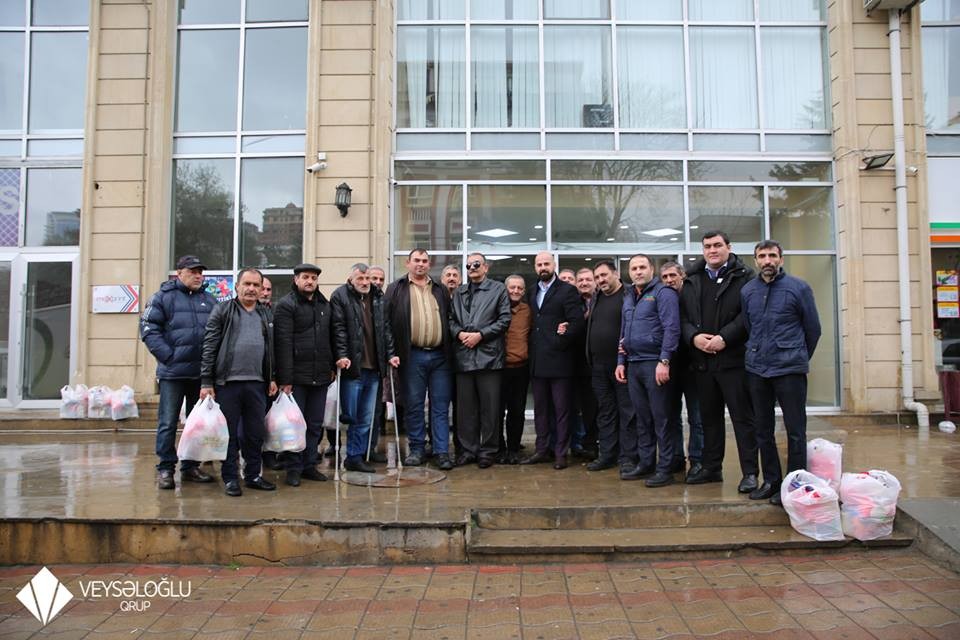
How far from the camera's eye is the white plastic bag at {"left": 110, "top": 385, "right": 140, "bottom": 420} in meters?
8.79

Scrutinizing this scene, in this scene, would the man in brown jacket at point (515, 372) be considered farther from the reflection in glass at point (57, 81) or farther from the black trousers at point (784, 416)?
the reflection in glass at point (57, 81)

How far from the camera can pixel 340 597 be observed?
3.83 meters

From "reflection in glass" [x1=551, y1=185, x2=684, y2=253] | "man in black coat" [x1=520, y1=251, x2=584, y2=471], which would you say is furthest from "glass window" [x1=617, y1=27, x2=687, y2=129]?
"man in black coat" [x1=520, y1=251, x2=584, y2=471]

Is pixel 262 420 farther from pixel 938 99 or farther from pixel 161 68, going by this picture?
pixel 938 99

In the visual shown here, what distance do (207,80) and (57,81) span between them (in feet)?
7.95

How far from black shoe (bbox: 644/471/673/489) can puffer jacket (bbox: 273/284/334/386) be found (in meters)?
2.99

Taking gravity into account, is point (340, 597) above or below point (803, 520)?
below

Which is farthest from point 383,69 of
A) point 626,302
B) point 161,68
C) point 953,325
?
point 953,325

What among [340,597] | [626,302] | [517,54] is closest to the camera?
[340,597]

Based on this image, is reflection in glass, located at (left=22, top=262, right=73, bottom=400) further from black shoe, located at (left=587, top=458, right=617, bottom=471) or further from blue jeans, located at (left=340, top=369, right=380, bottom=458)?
black shoe, located at (left=587, top=458, right=617, bottom=471)

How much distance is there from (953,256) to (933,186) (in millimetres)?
1069

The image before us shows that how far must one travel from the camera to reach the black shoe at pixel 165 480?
546 centimetres

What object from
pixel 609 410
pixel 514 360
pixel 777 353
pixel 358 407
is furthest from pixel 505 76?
pixel 777 353

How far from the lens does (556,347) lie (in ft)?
20.2
